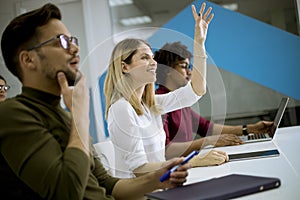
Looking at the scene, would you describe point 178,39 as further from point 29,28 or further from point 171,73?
point 29,28

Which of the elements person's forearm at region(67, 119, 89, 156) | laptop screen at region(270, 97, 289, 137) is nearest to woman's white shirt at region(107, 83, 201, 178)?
person's forearm at region(67, 119, 89, 156)

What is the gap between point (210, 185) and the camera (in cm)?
113

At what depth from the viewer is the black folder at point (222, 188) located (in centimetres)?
101

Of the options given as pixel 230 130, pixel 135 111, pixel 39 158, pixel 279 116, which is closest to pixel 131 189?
pixel 135 111

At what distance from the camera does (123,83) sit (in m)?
1.49

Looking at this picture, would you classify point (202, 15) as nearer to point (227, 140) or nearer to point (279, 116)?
point (227, 140)

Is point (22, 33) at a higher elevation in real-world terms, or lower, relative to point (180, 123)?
higher

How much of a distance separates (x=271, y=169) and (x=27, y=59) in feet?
3.23

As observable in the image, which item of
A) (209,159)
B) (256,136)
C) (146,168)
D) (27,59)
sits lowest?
(256,136)

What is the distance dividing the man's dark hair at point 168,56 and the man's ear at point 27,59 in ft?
1.64

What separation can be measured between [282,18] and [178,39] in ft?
4.97

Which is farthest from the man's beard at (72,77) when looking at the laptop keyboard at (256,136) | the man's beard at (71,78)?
the laptop keyboard at (256,136)

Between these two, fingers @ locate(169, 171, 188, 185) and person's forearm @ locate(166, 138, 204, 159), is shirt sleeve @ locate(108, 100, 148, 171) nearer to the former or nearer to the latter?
person's forearm @ locate(166, 138, 204, 159)

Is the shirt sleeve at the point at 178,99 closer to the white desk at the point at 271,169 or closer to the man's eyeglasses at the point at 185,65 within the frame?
the man's eyeglasses at the point at 185,65
